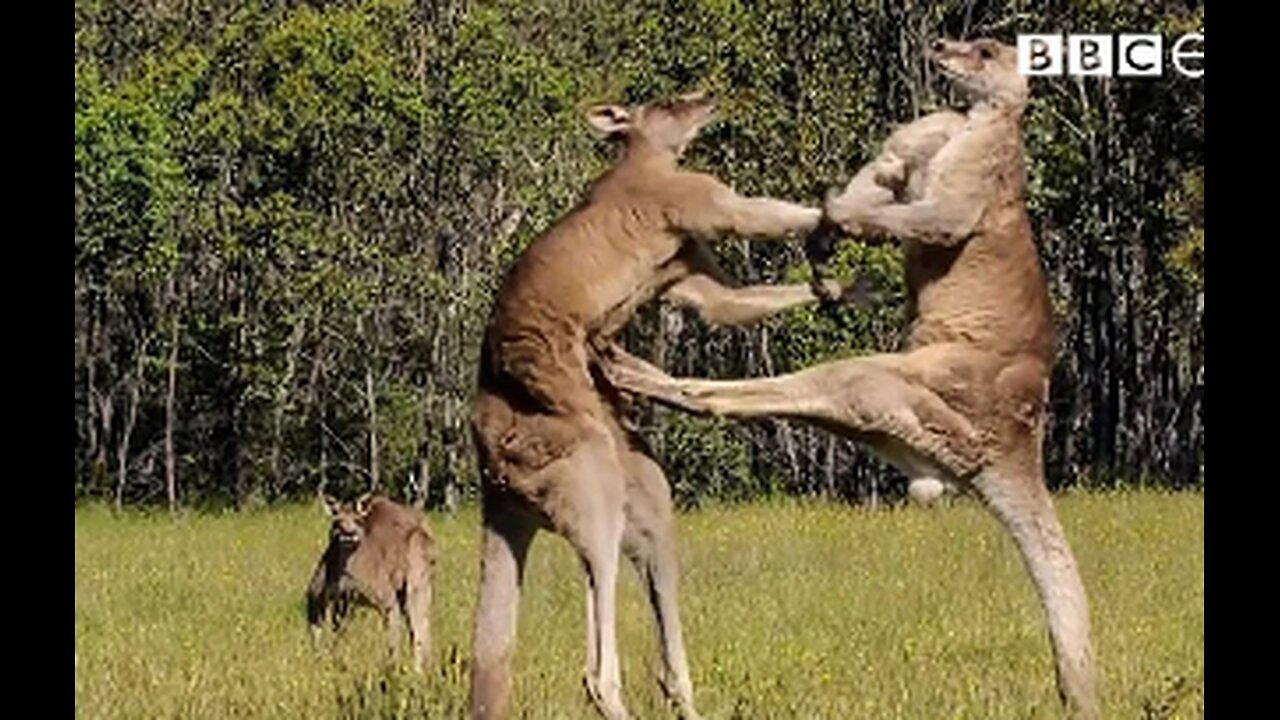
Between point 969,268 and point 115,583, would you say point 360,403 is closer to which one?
point 115,583

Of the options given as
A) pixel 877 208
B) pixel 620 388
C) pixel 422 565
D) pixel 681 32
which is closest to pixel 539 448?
pixel 620 388

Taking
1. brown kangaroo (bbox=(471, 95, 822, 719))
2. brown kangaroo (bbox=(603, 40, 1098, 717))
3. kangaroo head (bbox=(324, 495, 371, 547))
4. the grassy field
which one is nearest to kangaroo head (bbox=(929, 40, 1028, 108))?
brown kangaroo (bbox=(603, 40, 1098, 717))

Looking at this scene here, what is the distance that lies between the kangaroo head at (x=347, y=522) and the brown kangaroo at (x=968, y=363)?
5.81 m

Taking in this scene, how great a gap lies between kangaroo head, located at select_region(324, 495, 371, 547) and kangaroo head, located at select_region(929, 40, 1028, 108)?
6250mm

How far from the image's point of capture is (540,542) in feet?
66.8

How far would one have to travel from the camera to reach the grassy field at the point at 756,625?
28.1ft

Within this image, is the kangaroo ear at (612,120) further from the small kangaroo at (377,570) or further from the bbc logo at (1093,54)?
the small kangaroo at (377,570)

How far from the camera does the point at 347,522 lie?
43.8 feet

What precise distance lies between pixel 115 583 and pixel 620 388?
37.4 ft

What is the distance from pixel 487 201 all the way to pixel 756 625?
75.4 feet

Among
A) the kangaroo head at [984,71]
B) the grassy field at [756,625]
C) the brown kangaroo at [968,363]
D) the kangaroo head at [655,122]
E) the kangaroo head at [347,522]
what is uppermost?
the kangaroo head at [984,71]

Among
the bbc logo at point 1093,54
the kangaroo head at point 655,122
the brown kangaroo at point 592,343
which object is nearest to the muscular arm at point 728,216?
the brown kangaroo at point 592,343

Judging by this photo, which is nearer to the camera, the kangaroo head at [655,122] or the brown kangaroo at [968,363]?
the brown kangaroo at [968,363]

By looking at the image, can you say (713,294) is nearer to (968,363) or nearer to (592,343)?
(592,343)
